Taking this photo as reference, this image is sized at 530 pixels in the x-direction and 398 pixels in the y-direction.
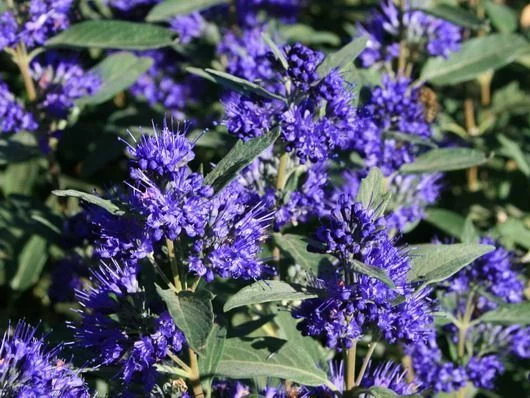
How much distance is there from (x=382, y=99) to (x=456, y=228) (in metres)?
0.97

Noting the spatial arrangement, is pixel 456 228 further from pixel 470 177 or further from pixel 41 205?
pixel 41 205

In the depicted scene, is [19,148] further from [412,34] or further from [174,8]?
[412,34]

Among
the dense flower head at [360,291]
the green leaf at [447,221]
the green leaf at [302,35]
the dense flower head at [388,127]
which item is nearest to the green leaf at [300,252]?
the dense flower head at [360,291]

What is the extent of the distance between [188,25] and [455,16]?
64.2 inches

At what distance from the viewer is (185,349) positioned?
257 centimetres

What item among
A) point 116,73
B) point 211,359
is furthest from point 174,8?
point 211,359

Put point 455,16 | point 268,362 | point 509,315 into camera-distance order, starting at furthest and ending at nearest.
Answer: point 455,16
point 509,315
point 268,362

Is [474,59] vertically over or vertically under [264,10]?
under

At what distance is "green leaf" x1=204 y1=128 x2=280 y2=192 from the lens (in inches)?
88.9

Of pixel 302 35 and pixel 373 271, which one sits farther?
pixel 302 35

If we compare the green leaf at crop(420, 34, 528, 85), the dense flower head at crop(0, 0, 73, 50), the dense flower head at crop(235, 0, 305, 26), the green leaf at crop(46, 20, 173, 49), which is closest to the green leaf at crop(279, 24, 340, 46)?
the dense flower head at crop(235, 0, 305, 26)

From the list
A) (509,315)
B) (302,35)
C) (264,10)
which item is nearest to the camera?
(509,315)

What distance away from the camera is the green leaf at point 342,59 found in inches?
110

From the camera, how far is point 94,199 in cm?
213
